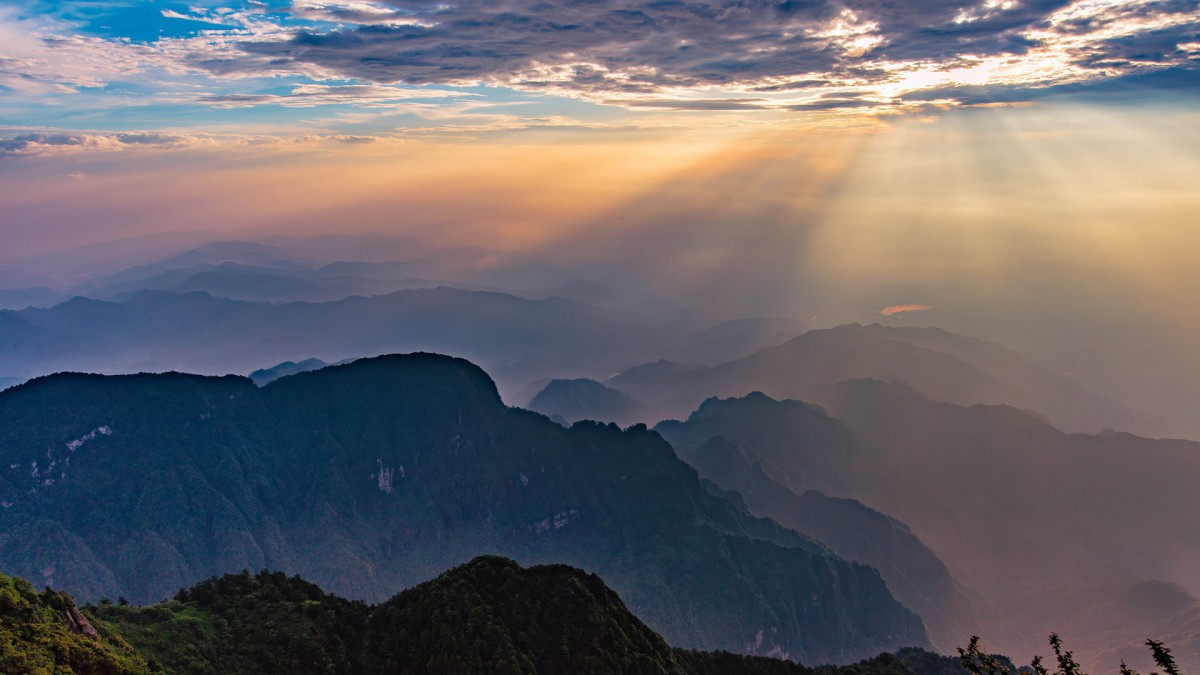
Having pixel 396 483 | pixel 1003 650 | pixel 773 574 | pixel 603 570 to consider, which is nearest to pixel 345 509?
pixel 396 483

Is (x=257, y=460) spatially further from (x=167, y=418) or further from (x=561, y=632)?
(x=561, y=632)

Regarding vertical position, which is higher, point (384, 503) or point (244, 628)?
point (244, 628)

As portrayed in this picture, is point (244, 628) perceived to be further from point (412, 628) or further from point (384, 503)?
point (384, 503)

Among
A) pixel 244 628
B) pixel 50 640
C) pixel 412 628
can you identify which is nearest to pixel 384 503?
pixel 412 628

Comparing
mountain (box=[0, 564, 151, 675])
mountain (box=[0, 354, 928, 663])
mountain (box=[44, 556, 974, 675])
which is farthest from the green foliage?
mountain (box=[0, 354, 928, 663])

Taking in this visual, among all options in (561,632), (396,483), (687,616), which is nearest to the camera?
(561,632)

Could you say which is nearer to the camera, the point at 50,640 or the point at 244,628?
the point at 50,640
